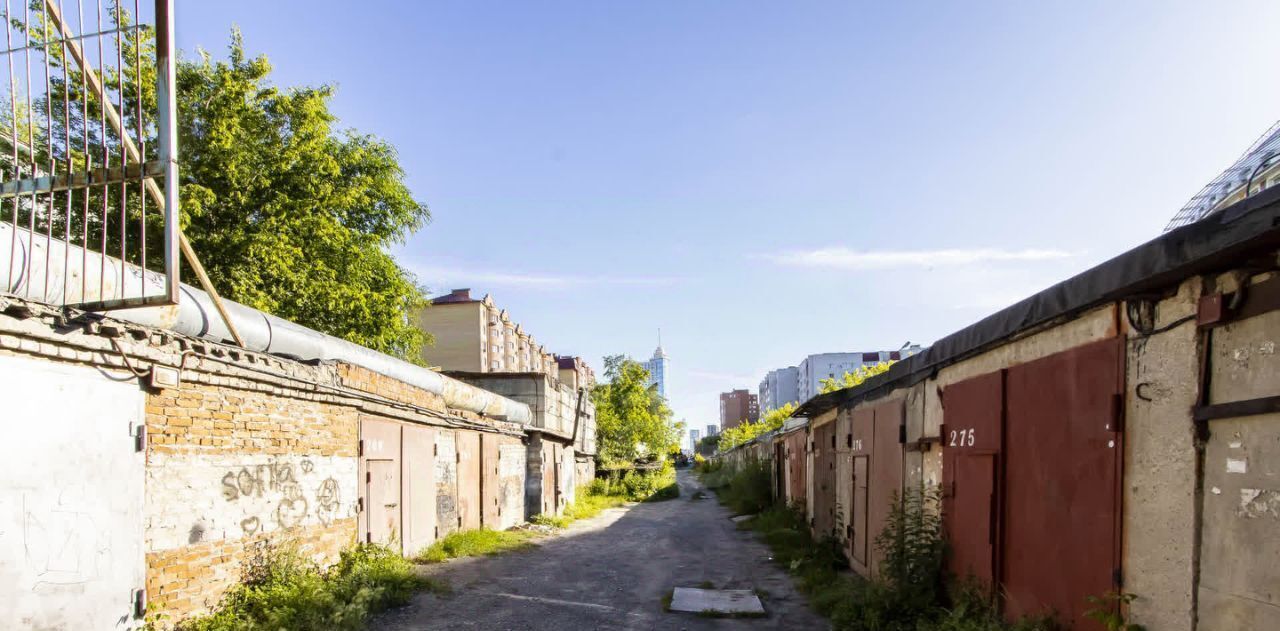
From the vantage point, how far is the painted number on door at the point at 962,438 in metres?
6.48

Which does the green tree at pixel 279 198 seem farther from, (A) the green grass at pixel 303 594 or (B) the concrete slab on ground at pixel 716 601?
(B) the concrete slab on ground at pixel 716 601

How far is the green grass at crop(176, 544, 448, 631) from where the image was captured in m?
6.31

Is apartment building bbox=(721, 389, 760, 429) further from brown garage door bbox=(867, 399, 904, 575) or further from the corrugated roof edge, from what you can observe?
the corrugated roof edge

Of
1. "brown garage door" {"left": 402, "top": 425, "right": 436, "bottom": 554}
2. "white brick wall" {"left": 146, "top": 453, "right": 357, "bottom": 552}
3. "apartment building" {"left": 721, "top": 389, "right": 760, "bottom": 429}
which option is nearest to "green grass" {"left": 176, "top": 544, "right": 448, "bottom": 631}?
"white brick wall" {"left": 146, "top": 453, "right": 357, "bottom": 552}

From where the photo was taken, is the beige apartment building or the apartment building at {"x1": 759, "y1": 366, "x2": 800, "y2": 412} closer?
the beige apartment building

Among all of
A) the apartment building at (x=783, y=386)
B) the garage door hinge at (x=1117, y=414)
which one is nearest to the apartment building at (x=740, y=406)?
the apartment building at (x=783, y=386)

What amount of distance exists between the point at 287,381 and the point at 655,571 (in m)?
6.41

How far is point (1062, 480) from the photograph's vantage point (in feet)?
15.9

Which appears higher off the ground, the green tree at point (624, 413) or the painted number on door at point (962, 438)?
the green tree at point (624, 413)

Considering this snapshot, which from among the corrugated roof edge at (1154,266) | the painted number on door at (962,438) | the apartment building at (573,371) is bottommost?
the painted number on door at (962,438)

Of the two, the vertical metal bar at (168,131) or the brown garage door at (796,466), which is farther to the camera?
the brown garage door at (796,466)

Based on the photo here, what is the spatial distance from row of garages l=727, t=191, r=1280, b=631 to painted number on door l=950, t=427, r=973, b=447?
0.06ft

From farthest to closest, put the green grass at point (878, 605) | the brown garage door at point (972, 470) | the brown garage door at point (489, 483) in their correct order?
the brown garage door at point (489, 483) → the brown garage door at point (972, 470) → the green grass at point (878, 605)

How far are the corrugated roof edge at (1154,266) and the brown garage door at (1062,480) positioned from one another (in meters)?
0.33
